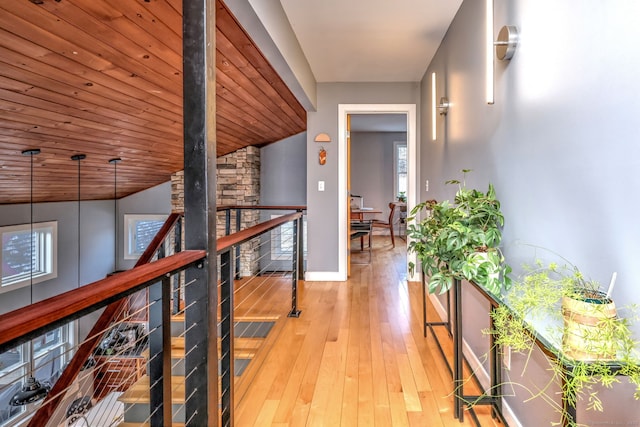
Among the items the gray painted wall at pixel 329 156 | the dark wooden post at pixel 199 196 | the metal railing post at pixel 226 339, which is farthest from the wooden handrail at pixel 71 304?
the gray painted wall at pixel 329 156

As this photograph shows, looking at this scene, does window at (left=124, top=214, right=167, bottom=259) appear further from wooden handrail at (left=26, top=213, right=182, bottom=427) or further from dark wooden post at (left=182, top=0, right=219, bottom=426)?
dark wooden post at (left=182, top=0, right=219, bottom=426)

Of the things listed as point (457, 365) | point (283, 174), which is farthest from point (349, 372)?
point (283, 174)

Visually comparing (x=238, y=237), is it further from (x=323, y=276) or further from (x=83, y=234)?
(x=83, y=234)

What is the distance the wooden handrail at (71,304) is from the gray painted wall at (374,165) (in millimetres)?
8063

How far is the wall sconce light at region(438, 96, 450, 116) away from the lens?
3.03 metres

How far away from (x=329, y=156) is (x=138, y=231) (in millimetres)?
3854

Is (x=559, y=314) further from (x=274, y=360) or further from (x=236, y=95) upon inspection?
(x=236, y=95)

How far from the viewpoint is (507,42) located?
1697mm

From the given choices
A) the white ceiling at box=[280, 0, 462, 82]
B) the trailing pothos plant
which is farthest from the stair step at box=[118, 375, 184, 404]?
the white ceiling at box=[280, 0, 462, 82]

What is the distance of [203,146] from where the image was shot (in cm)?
132

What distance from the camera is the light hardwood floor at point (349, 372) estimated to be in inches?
73.1

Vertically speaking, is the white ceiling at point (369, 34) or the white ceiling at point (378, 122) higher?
the white ceiling at point (378, 122)

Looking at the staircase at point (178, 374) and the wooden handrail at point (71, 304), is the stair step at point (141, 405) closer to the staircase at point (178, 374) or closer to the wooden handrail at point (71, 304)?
the staircase at point (178, 374)

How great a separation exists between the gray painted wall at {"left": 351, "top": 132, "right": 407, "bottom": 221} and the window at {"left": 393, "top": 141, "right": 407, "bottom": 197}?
2.9 inches
